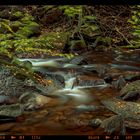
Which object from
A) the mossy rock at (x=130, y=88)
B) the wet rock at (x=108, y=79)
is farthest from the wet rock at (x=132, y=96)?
the wet rock at (x=108, y=79)

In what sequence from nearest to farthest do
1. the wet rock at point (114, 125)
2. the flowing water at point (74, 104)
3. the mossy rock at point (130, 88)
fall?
the wet rock at point (114, 125)
the flowing water at point (74, 104)
the mossy rock at point (130, 88)

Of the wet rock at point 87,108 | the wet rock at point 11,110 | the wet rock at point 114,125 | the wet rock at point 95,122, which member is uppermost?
the wet rock at point 11,110

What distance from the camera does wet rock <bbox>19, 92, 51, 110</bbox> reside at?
5.53 metres

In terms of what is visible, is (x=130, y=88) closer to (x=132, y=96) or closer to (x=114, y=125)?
(x=132, y=96)

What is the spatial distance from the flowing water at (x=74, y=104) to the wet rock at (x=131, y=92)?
11.2 inches

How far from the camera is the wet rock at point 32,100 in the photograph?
5.53m

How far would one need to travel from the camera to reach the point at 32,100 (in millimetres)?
5711

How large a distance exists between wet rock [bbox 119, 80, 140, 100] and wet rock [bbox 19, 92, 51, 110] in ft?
4.91

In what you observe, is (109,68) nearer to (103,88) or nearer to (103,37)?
(103,88)

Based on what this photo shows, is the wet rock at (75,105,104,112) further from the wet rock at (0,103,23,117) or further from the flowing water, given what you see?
the wet rock at (0,103,23,117)

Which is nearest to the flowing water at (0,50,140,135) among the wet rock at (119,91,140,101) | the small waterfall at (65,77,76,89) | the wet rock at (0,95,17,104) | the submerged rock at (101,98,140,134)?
the small waterfall at (65,77,76,89)

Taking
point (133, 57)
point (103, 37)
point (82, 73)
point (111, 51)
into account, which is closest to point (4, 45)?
point (82, 73)

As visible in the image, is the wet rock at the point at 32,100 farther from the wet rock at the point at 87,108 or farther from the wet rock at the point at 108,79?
the wet rock at the point at 108,79

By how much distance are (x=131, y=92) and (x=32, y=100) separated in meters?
1.93
